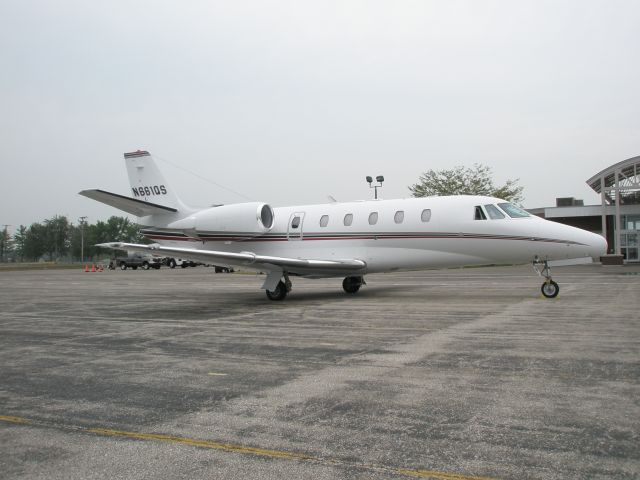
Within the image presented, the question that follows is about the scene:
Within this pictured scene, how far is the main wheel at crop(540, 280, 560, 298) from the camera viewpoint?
579 inches

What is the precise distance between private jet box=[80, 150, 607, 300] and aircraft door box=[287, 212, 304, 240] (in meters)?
0.03

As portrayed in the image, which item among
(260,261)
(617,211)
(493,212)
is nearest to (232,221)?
(260,261)

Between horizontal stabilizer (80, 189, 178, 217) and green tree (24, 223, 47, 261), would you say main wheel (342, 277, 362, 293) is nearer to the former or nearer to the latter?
horizontal stabilizer (80, 189, 178, 217)

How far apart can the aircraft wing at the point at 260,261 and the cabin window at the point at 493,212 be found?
3.78 meters

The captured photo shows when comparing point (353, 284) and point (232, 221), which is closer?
point (353, 284)

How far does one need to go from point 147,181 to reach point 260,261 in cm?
694

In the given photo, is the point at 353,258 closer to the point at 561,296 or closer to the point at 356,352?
the point at 561,296

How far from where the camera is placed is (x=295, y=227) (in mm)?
18172

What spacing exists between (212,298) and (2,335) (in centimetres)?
801

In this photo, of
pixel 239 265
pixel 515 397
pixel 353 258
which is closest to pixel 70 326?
pixel 239 265

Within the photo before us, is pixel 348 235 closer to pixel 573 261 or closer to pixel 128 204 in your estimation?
pixel 573 261

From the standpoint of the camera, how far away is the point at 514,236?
14805 millimetres

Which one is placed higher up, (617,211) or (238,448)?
(617,211)

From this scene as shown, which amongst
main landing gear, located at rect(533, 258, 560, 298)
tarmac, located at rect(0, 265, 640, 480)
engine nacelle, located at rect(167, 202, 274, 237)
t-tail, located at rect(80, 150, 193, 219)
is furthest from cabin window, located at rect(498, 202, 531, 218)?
t-tail, located at rect(80, 150, 193, 219)
